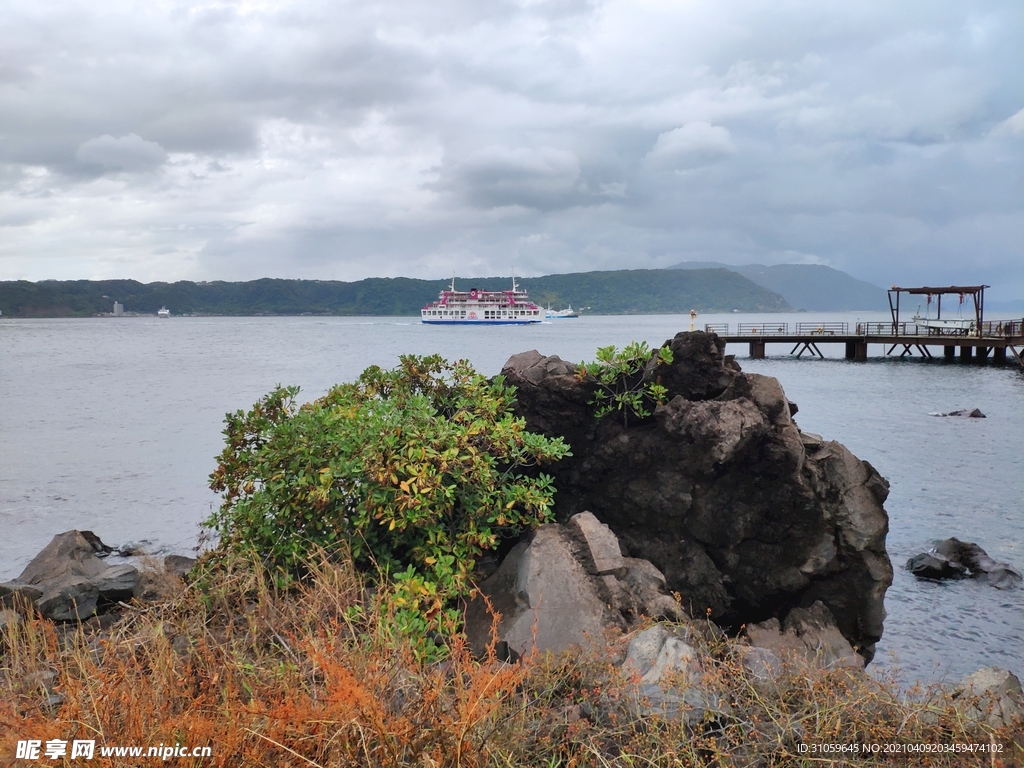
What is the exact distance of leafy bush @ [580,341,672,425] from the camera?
7.69 metres

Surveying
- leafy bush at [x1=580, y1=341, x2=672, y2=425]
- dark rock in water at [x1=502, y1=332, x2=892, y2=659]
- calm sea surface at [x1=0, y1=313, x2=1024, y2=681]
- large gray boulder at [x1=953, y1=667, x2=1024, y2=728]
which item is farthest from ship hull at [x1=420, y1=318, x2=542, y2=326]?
large gray boulder at [x1=953, y1=667, x2=1024, y2=728]

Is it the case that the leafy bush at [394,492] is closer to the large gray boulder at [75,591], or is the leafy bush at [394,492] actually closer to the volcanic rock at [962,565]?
the large gray boulder at [75,591]

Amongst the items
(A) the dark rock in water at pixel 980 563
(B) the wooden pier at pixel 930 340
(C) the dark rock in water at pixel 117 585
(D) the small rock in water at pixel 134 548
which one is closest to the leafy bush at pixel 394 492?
(C) the dark rock in water at pixel 117 585

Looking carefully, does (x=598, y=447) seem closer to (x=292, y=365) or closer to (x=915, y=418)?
(x=915, y=418)

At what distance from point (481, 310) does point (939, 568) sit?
403 feet

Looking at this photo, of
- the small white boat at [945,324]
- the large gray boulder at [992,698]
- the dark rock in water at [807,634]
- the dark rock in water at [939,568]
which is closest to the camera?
the large gray boulder at [992,698]

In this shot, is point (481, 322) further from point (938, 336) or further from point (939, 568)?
point (939, 568)

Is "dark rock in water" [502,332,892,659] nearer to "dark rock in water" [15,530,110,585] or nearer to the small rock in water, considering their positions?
"dark rock in water" [15,530,110,585]

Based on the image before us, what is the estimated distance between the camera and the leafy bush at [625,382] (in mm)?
7688

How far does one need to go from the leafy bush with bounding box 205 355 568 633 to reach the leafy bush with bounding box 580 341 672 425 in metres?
1.08

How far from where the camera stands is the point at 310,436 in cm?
639

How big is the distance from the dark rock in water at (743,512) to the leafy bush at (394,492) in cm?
105

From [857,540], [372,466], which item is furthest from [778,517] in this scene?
[372,466]

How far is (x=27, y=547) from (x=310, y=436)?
379 inches
